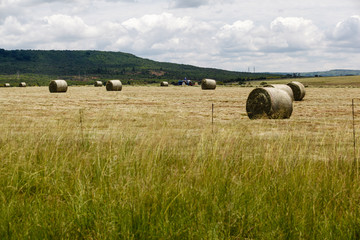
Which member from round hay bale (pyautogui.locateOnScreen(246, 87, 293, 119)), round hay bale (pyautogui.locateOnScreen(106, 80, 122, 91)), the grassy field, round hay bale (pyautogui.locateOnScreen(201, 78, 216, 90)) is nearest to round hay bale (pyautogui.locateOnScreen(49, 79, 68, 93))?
round hay bale (pyautogui.locateOnScreen(106, 80, 122, 91))

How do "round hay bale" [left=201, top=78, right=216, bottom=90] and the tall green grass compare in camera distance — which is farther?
"round hay bale" [left=201, top=78, right=216, bottom=90]

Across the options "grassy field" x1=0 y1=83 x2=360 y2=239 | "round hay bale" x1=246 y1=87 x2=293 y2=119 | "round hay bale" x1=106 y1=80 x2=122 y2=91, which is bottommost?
"grassy field" x1=0 y1=83 x2=360 y2=239

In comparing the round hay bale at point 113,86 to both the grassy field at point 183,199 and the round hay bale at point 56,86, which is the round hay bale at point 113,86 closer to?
the round hay bale at point 56,86

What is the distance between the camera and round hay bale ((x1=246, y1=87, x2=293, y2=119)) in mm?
18781

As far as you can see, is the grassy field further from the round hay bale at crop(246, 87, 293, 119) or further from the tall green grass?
the round hay bale at crop(246, 87, 293, 119)

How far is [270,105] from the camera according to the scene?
18.9 metres

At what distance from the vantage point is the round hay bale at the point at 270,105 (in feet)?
61.6

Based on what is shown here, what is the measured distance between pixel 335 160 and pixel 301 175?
135cm

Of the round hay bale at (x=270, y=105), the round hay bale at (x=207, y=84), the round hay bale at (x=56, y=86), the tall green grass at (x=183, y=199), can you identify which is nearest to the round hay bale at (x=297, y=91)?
the round hay bale at (x=270, y=105)

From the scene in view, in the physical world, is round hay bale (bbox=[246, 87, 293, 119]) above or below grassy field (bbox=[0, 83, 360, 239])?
above

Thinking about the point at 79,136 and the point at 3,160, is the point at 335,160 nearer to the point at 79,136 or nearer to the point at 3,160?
the point at 79,136

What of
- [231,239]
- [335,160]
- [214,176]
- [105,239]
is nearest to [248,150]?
[335,160]

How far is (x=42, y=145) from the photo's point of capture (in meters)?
8.20

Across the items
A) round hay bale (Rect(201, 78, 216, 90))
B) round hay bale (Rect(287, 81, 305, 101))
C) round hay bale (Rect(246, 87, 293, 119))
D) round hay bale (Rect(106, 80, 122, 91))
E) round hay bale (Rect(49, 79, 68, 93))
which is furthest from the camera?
round hay bale (Rect(201, 78, 216, 90))
